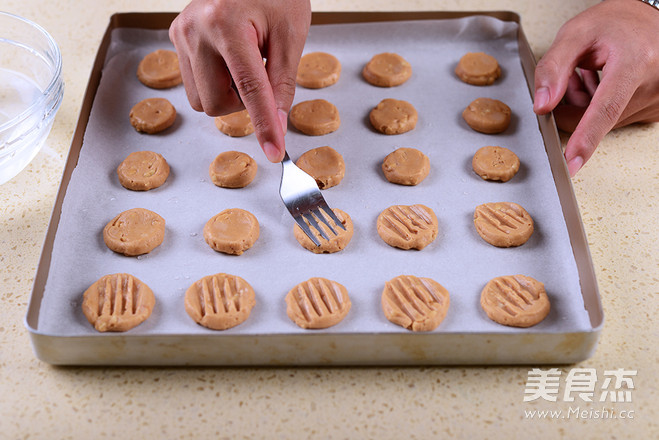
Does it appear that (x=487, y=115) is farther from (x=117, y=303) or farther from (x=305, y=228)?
(x=117, y=303)

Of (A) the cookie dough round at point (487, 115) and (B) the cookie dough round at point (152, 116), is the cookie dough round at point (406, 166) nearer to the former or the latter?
(A) the cookie dough round at point (487, 115)

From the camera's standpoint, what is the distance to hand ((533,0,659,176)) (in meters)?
1.75

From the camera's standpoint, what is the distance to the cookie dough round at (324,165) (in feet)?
5.90

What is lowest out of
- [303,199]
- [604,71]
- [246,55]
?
[303,199]

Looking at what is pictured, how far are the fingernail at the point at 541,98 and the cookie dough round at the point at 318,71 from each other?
67cm

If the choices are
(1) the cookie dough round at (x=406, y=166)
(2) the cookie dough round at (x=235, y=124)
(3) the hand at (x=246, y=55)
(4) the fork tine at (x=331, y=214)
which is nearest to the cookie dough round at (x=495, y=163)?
(1) the cookie dough round at (x=406, y=166)

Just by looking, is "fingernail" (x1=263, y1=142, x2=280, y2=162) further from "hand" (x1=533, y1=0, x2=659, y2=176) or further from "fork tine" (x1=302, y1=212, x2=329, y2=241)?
"hand" (x1=533, y1=0, x2=659, y2=176)

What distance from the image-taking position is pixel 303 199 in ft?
5.67

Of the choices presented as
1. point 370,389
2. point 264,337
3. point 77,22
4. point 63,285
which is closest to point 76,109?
point 77,22

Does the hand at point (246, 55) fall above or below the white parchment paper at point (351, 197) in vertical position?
above

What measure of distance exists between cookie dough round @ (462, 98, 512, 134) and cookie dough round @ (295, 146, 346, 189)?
45cm

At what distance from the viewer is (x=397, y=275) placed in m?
1.58

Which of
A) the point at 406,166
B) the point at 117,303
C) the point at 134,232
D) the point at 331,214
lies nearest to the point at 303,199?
the point at 331,214

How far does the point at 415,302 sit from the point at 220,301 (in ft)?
1.47
